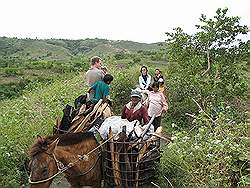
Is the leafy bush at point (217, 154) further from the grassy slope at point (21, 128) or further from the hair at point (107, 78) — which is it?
the grassy slope at point (21, 128)

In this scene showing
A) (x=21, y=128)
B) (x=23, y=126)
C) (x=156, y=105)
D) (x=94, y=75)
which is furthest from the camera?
(x=156, y=105)

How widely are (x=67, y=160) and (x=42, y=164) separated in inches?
24.7

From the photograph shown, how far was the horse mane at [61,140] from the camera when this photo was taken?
539cm

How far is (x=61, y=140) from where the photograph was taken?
6059mm

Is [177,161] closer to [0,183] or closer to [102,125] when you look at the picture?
[102,125]

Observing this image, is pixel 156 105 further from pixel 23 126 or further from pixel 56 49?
pixel 56 49

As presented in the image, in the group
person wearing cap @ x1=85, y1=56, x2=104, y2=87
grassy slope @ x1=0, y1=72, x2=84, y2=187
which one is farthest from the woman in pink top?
grassy slope @ x1=0, y1=72, x2=84, y2=187

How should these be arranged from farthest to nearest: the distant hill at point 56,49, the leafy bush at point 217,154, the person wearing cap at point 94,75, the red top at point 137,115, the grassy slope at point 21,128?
the distant hill at point 56,49
the person wearing cap at point 94,75
the grassy slope at point 21,128
the red top at point 137,115
the leafy bush at point 217,154

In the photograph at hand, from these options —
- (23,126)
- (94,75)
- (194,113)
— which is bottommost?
(194,113)

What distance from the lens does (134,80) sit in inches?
668

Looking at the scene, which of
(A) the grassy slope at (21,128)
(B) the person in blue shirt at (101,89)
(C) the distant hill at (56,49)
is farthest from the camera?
(C) the distant hill at (56,49)

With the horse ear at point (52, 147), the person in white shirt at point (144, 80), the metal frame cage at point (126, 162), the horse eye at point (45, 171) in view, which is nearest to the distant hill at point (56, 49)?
the person in white shirt at point (144, 80)

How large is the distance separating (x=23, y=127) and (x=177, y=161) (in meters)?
3.97

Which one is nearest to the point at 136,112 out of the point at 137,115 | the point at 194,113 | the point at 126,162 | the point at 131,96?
the point at 137,115
